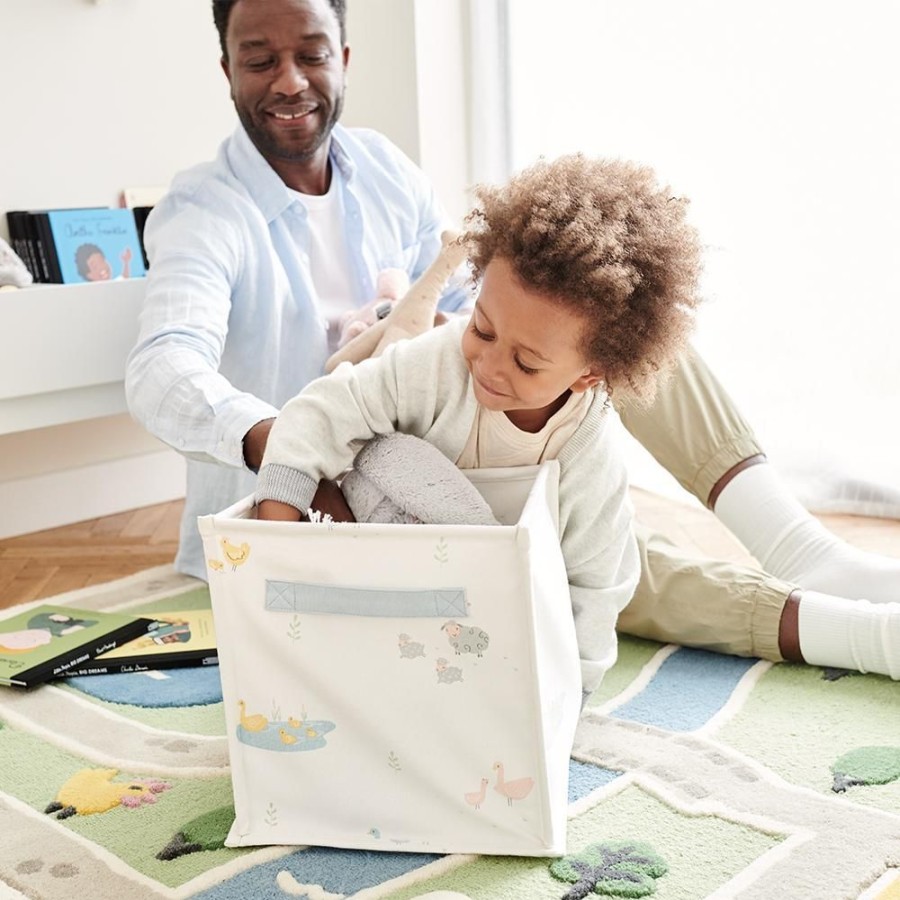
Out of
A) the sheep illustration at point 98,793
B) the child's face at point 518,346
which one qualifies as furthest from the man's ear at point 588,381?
the sheep illustration at point 98,793

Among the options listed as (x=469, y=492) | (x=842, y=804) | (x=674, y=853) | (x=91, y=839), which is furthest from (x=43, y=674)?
(x=842, y=804)

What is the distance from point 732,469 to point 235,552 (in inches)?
34.7

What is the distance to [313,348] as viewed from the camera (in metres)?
1.83

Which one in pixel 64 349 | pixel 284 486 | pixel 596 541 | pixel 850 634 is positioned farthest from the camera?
pixel 64 349

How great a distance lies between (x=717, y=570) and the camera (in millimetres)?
1678

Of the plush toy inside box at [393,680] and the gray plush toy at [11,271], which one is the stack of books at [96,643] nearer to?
the plush toy inside box at [393,680]

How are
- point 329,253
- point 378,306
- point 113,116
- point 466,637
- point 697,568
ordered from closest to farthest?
point 466,637 < point 697,568 < point 378,306 < point 329,253 < point 113,116

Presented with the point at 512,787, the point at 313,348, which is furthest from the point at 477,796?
the point at 313,348

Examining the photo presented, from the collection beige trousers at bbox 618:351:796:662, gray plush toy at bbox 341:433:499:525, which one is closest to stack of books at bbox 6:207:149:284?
beige trousers at bbox 618:351:796:662

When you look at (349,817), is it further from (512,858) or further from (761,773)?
(761,773)

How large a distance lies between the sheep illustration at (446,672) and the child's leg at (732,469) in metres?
0.73

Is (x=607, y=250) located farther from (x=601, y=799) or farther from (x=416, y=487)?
(x=601, y=799)

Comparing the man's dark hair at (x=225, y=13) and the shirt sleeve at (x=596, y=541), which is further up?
the man's dark hair at (x=225, y=13)

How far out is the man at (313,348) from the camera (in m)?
1.57
